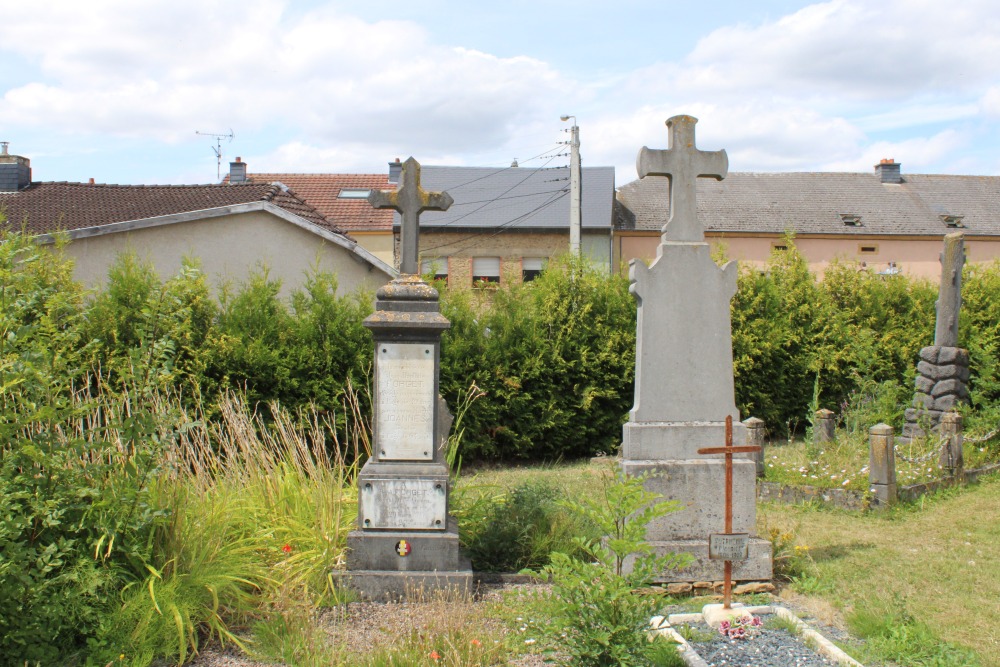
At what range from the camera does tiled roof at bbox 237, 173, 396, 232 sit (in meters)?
26.9

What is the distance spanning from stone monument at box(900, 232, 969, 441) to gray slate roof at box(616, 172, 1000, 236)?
621 inches

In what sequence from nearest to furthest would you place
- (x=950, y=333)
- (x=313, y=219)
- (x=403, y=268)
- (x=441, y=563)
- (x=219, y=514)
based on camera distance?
(x=219, y=514) < (x=441, y=563) < (x=403, y=268) < (x=950, y=333) < (x=313, y=219)

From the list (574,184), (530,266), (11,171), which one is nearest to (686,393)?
(574,184)

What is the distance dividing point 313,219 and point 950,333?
1137 centimetres

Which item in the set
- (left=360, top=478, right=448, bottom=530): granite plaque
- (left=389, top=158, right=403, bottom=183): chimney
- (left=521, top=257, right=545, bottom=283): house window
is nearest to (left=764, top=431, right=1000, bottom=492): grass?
(left=360, top=478, right=448, bottom=530): granite plaque

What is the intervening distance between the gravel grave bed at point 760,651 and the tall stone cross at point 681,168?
2.82 meters

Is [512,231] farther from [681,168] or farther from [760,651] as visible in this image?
[760,651]

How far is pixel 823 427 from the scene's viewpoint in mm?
10438

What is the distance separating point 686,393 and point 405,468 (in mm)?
2116

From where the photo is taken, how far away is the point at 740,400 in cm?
1304

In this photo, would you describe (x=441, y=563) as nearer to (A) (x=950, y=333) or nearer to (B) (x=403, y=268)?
(B) (x=403, y=268)

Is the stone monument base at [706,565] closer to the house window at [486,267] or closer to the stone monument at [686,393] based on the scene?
the stone monument at [686,393]

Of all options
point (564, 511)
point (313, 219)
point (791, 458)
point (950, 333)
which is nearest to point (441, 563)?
point (564, 511)

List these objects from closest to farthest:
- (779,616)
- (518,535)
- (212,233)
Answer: (779,616)
(518,535)
(212,233)
